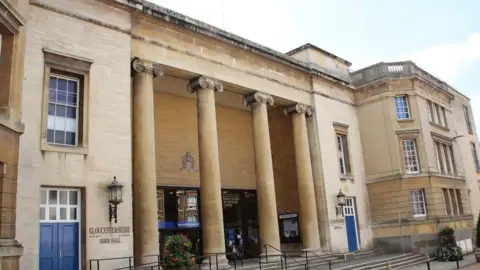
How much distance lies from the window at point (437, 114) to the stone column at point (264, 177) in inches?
484

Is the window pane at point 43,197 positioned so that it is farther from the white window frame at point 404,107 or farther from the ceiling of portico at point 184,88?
the white window frame at point 404,107

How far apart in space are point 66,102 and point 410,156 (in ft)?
62.0

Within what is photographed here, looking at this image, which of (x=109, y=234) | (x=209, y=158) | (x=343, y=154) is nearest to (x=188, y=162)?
(x=209, y=158)

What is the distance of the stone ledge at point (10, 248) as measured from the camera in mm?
9625

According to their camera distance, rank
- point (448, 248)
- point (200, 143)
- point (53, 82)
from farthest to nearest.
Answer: point (448, 248)
point (200, 143)
point (53, 82)

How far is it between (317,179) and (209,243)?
787cm

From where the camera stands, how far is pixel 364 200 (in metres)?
24.5

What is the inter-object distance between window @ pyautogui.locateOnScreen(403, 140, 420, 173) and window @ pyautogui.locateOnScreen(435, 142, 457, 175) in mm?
1941

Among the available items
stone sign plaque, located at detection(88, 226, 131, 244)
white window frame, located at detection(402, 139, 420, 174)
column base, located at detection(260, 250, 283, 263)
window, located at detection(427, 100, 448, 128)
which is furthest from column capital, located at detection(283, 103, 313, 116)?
stone sign plaque, located at detection(88, 226, 131, 244)

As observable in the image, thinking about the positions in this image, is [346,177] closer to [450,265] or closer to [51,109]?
[450,265]

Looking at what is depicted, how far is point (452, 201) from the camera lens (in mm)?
25891

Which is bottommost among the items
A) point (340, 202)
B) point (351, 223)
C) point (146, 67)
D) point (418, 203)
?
point (351, 223)

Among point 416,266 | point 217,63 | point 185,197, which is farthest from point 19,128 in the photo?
point 416,266

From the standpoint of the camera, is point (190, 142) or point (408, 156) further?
point (408, 156)
